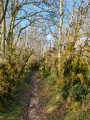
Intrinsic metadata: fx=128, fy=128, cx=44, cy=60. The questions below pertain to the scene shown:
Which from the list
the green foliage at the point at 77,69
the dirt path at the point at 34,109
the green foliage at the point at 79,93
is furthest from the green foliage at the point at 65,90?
the dirt path at the point at 34,109

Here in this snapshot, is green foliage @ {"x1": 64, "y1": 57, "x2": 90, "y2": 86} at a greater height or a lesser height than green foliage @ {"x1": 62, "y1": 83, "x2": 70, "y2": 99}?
greater

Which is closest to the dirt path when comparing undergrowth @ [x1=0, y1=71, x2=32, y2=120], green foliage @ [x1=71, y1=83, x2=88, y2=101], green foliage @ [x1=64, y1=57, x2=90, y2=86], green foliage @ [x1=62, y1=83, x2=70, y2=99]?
undergrowth @ [x1=0, y1=71, x2=32, y2=120]

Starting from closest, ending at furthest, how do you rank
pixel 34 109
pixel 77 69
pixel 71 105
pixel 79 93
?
pixel 71 105 < pixel 79 93 < pixel 34 109 < pixel 77 69

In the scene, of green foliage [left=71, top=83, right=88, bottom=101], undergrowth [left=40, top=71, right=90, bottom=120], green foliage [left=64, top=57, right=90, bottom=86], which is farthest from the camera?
green foliage [left=64, top=57, right=90, bottom=86]

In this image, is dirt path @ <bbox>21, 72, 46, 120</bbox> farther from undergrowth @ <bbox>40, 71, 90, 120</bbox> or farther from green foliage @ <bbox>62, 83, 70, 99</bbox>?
green foliage @ <bbox>62, 83, 70, 99</bbox>

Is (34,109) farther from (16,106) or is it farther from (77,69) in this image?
(77,69)

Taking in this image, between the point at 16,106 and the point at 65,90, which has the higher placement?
the point at 65,90

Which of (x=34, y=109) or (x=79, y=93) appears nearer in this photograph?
(x=79, y=93)

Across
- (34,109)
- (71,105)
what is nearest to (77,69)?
(71,105)

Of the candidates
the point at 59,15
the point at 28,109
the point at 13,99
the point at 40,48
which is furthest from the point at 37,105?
the point at 40,48

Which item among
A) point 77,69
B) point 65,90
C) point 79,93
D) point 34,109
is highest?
point 77,69

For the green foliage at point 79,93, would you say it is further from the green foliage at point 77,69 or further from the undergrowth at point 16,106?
the undergrowth at point 16,106

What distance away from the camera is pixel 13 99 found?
27.6 ft

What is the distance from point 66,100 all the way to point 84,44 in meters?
3.52
